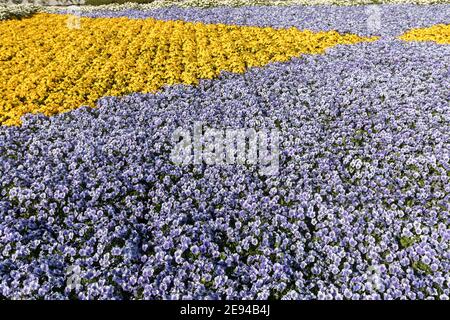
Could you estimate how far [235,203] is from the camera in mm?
6840

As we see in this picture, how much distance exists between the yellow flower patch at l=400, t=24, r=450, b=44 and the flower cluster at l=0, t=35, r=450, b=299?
5.20 meters

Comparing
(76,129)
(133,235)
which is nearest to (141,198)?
(133,235)

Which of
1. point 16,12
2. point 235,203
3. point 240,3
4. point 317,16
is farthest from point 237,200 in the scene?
point 16,12

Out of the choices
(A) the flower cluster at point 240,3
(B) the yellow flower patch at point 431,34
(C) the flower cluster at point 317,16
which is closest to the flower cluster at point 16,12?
(C) the flower cluster at point 317,16

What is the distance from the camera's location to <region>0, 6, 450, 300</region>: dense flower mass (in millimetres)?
5641

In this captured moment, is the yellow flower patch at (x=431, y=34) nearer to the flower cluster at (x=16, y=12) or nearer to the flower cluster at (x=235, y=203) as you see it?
the flower cluster at (x=235, y=203)

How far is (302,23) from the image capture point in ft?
53.2

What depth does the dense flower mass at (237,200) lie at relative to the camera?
5.64 metres

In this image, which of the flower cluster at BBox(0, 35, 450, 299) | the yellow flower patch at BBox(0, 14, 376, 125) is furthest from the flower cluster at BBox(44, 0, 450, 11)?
the flower cluster at BBox(0, 35, 450, 299)

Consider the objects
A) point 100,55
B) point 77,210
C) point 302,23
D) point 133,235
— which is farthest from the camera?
point 302,23

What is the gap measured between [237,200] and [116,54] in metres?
8.04

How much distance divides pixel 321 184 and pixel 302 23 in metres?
10.9

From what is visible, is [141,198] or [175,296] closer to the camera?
[175,296]

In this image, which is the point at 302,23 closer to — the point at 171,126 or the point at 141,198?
the point at 171,126
